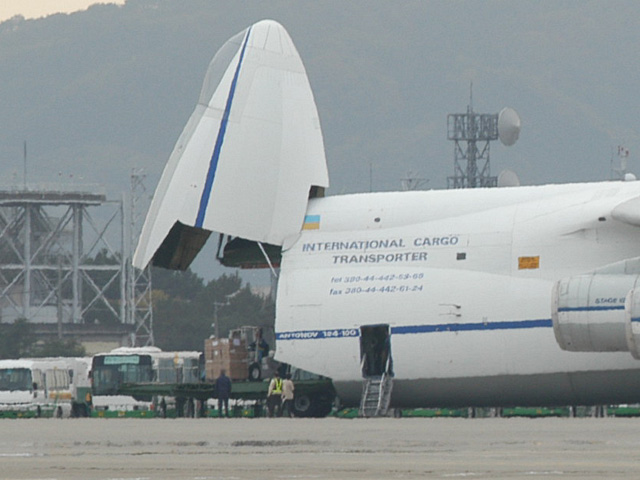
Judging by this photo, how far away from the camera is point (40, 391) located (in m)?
64.3

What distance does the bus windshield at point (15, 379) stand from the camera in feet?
210

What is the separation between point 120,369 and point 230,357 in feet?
82.4

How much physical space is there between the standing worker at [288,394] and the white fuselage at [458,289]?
2.12 ft

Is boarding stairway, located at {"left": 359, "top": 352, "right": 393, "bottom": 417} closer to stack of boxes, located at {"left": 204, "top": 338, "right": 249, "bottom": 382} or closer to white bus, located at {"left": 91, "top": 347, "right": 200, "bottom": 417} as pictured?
stack of boxes, located at {"left": 204, "top": 338, "right": 249, "bottom": 382}

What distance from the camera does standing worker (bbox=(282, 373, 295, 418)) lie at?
133 feet

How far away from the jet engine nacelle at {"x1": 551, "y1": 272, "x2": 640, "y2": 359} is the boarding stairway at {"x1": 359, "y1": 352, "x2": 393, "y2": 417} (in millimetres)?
4695
